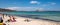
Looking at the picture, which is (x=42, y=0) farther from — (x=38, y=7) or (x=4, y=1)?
Result: (x=4, y=1)

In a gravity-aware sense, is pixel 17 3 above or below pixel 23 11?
above

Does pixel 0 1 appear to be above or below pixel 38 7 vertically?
above

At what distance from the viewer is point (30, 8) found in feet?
4.89

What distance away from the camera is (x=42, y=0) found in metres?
1.49

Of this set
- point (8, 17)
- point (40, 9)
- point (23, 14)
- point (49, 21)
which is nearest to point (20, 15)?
point (23, 14)

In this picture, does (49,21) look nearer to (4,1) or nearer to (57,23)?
(57,23)

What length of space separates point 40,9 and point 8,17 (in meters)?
0.41

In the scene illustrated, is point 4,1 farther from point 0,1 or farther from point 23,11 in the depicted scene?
point 23,11

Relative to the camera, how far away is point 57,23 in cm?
147

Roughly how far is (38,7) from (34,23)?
0.66 ft

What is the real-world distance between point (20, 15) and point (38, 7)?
0.24m

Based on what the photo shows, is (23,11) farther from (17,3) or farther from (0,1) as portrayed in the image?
(0,1)

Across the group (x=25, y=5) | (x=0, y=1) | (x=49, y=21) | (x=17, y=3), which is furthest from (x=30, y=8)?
(x=0, y=1)

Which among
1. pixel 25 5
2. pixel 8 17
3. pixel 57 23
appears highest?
pixel 25 5
